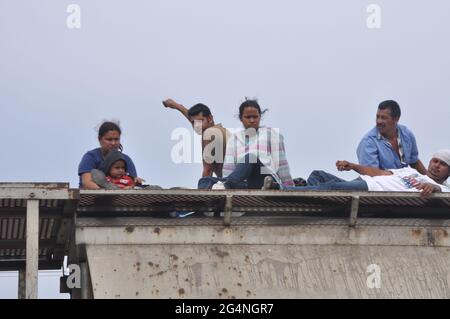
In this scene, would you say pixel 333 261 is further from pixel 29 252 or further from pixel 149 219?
pixel 29 252

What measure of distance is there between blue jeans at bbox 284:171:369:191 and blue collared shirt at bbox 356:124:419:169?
59cm

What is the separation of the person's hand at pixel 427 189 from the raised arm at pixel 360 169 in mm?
522

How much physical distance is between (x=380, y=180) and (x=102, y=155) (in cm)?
321

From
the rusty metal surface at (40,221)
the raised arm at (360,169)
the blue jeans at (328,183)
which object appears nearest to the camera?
the rusty metal surface at (40,221)

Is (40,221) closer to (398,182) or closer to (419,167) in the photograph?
(398,182)

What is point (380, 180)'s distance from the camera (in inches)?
549

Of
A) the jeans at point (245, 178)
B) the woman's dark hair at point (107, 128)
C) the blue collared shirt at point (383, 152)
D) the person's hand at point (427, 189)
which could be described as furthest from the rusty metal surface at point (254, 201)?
the woman's dark hair at point (107, 128)

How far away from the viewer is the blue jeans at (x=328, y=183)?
13.8m

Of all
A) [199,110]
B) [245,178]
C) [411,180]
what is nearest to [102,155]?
[199,110]

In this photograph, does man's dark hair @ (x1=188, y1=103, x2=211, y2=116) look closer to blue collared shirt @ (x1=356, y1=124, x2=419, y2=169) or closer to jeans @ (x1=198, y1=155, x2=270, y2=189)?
jeans @ (x1=198, y1=155, x2=270, y2=189)

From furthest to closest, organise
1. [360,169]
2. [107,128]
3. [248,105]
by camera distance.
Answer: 1. [248,105]
2. [107,128]
3. [360,169]

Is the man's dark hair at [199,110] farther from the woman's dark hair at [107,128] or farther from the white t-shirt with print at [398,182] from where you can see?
the white t-shirt with print at [398,182]
